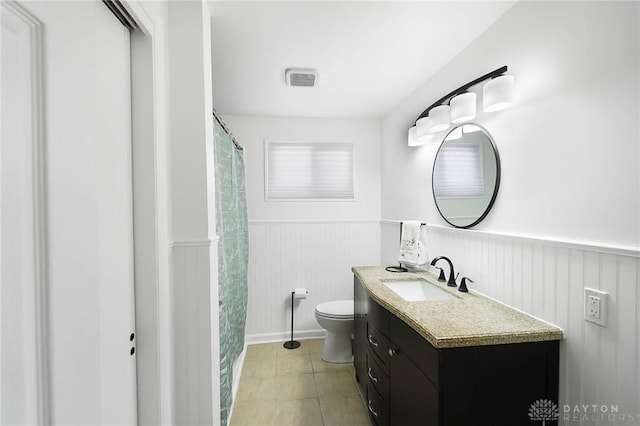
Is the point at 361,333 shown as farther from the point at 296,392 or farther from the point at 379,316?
the point at 296,392

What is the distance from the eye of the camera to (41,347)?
1.85ft

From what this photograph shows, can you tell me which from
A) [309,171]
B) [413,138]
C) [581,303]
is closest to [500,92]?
[413,138]

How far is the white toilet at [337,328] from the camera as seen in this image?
2418 millimetres

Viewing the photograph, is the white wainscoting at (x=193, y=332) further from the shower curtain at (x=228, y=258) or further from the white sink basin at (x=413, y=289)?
the white sink basin at (x=413, y=289)

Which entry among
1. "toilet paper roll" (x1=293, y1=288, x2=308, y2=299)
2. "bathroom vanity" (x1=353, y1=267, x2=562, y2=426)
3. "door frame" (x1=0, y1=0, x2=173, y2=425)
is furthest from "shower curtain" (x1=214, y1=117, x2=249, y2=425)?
"bathroom vanity" (x1=353, y1=267, x2=562, y2=426)

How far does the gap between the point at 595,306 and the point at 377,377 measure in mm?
1117

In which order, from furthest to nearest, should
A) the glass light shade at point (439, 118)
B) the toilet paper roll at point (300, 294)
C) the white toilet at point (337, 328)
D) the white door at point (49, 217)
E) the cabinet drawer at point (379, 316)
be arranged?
the toilet paper roll at point (300, 294) < the white toilet at point (337, 328) < the glass light shade at point (439, 118) < the cabinet drawer at point (379, 316) < the white door at point (49, 217)

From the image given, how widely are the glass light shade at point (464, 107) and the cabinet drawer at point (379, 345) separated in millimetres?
1339

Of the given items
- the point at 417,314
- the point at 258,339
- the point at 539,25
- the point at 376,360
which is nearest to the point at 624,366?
the point at 417,314

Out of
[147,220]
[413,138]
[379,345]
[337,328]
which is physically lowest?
[337,328]

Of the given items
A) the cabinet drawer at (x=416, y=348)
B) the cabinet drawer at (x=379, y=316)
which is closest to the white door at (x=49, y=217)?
the cabinet drawer at (x=416, y=348)

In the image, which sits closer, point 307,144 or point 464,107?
point 464,107

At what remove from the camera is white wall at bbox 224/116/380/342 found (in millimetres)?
2977

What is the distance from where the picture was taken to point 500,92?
1364mm
